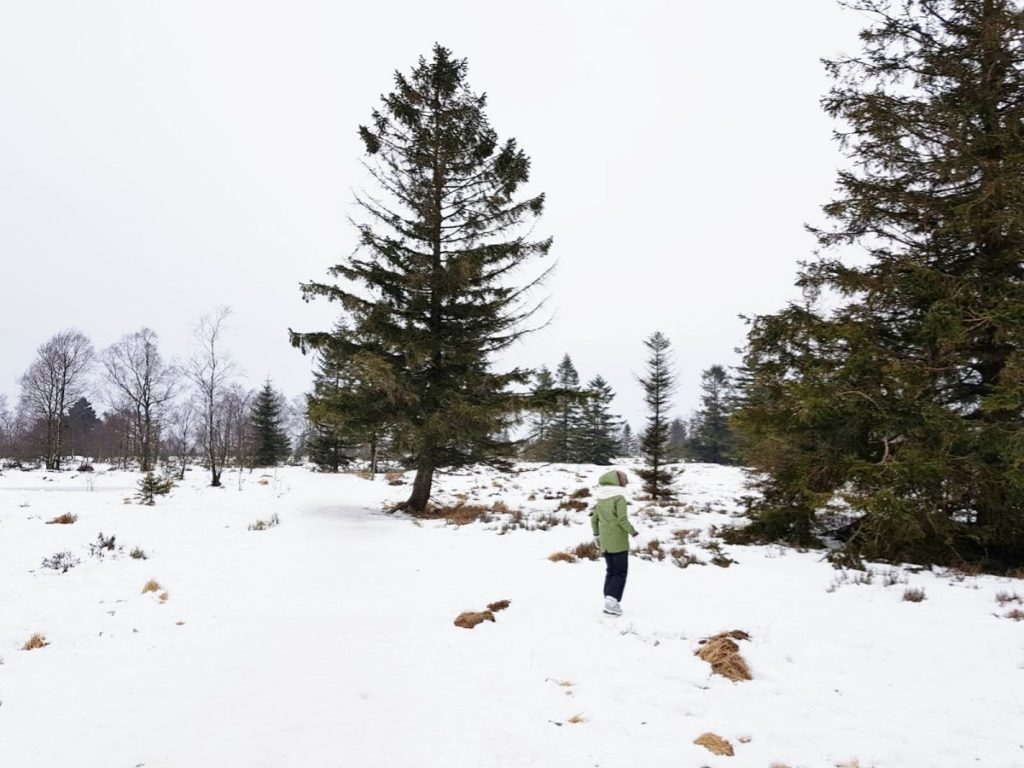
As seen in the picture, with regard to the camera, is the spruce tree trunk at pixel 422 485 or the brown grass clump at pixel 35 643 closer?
the brown grass clump at pixel 35 643

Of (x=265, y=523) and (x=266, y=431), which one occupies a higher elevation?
(x=266, y=431)

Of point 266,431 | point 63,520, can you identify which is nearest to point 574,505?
point 63,520

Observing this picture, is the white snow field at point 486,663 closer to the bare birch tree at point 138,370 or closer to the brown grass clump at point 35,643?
the brown grass clump at point 35,643

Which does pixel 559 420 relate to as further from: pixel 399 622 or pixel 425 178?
pixel 399 622

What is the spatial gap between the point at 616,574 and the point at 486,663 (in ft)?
7.52

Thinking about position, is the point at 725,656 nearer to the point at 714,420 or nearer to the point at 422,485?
the point at 422,485

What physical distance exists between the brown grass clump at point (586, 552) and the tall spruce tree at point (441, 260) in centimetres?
516

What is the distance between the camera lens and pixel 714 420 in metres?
46.6

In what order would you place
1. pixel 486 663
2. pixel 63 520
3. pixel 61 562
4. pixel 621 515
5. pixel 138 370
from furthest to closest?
pixel 138 370, pixel 63 520, pixel 61 562, pixel 621 515, pixel 486 663

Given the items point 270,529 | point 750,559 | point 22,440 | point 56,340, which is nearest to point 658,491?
point 750,559

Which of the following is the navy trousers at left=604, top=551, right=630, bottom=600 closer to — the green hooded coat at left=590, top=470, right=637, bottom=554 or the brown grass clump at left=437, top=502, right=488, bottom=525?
the green hooded coat at left=590, top=470, right=637, bottom=554

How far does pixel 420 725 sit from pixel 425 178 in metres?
14.8

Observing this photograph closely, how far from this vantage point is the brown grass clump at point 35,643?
5344 mm

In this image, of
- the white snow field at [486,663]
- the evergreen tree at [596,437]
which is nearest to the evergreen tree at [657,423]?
the white snow field at [486,663]
